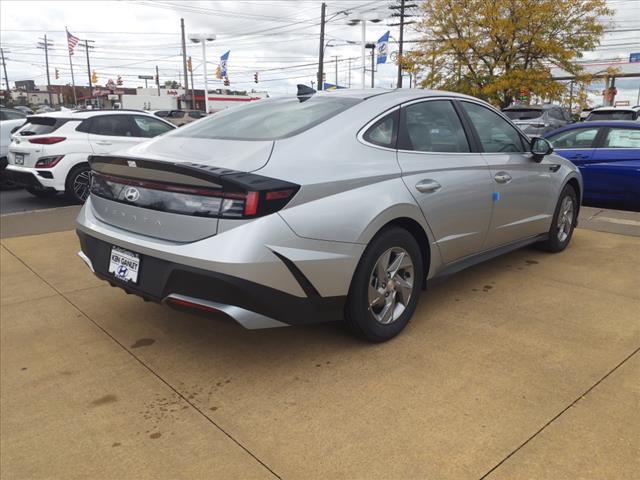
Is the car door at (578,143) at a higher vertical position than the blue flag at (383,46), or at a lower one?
lower

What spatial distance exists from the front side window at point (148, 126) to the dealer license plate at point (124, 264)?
6920 mm

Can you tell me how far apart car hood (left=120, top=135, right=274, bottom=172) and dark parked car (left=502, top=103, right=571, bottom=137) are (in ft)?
43.0

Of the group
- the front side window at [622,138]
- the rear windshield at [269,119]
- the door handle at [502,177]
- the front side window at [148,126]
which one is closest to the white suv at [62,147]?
the front side window at [148,126]

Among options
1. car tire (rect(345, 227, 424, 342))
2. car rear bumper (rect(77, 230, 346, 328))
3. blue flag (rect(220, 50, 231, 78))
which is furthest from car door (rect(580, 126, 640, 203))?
blue flag (rect(220, 50, 231, 78))

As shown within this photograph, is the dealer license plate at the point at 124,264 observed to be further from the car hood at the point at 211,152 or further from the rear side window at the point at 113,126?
the rear side window at the point at 113,126

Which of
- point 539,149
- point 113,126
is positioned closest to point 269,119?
point 539,149

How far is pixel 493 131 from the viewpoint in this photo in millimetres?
4359

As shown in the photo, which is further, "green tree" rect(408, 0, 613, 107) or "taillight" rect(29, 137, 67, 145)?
"green tree" rect(408, 0, 613, 107)

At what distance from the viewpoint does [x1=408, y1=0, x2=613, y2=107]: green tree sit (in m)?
18.3

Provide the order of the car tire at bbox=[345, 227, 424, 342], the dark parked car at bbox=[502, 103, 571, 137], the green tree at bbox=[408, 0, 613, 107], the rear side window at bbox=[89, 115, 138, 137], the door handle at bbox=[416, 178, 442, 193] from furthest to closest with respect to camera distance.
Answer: the green tree at bbox=[408, 0, 613, 107], the dark parked car at bbox=[502, 103, 571, 137], the rear side window at bbox=[89, 115, 138, 137], the door handle at bbox=[416, 178, 442, 193], the car tire at bbox=[345, 227, 424, 342]

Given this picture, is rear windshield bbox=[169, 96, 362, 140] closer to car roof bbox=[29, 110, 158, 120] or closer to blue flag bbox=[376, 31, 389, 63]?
car roof bbox=[29, 110, 158, 120]

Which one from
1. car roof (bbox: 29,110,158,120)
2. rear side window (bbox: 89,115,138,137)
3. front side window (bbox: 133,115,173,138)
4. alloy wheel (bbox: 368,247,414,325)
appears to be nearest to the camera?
alloy wheel (bbox: 368,247,414,325)

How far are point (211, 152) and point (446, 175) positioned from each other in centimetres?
160

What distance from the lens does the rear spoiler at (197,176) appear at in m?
2.60
